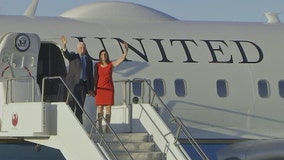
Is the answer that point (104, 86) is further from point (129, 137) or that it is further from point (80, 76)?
point (129, 137)

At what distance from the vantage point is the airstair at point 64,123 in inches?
654

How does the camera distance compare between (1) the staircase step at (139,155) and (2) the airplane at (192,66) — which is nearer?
(1) the staircase step at (139,155)

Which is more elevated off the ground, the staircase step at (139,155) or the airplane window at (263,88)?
the airplane window at (263,88)

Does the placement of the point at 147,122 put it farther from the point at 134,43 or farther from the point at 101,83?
the point at 134,43

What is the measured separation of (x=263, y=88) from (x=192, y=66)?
1.81 meters

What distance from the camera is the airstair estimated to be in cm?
1661

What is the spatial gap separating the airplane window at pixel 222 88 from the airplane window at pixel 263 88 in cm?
84

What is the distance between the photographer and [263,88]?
21.8 m

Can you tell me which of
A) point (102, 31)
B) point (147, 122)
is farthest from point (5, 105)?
point (102, 31)

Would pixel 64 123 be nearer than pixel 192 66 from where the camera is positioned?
Yes

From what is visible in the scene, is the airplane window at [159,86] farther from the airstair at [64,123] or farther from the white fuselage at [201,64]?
the airstair at [64,123]

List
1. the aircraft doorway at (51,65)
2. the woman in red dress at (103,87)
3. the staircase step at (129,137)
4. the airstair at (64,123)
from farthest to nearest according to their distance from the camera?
the aircraft doorway at (51,65), the woman in red dress at (103,87), the staircase step at (129,137), the airstair at (64,123)

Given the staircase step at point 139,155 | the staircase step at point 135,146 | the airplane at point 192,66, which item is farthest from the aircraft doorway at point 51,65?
the staircase step at point 139,155

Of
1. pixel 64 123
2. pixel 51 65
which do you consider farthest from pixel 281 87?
pixel 64 123
